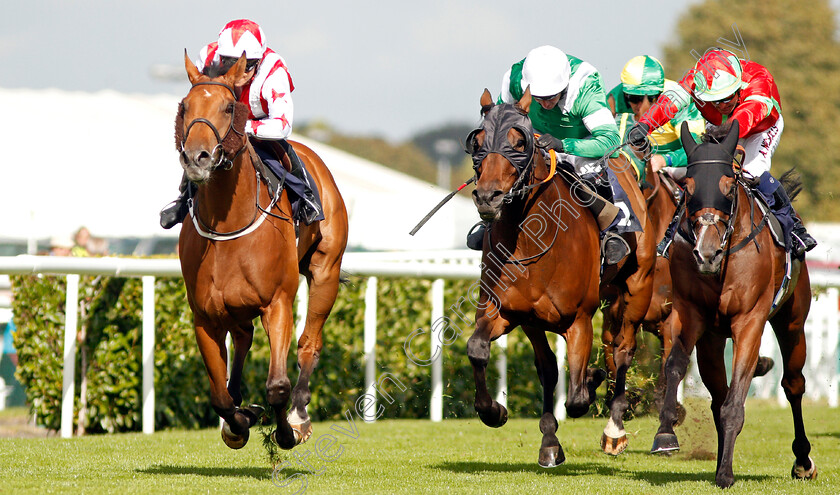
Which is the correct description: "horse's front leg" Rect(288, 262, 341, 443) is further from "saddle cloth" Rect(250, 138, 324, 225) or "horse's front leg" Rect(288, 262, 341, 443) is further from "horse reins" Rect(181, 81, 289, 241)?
"horse reins" Rect(181, 81, 289, 241)

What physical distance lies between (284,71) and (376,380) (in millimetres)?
3633

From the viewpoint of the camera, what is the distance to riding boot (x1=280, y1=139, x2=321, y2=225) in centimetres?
597

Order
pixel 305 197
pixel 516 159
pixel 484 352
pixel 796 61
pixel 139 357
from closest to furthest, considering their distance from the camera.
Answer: pixel 516 159 → pixel 484 352 → pixel 305 197 → pixel 139 357 → pixel 796 61

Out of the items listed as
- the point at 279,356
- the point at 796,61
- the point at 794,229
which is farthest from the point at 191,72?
the point at 796,61

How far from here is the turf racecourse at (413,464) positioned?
17.3 feet

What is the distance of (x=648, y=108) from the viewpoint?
7527 millimetres


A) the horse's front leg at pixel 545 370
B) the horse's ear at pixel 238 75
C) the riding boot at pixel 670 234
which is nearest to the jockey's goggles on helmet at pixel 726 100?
the riding boot at pixel 670 234

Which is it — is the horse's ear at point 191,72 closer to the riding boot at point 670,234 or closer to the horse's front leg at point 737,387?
the riding boot at point 670,234

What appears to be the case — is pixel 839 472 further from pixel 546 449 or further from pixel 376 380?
pixel 376 380

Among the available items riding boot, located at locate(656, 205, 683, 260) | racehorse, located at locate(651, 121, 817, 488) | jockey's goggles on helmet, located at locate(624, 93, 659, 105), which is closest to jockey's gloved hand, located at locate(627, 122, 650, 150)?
jockey's goggles on helmet, located at locate(624, 93, 659, 105)

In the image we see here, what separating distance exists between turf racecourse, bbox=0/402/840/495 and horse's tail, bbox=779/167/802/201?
64.4 inches

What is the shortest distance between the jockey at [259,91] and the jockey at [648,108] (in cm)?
254

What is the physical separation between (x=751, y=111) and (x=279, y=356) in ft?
9.48

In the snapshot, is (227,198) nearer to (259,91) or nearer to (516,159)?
(259,91)
